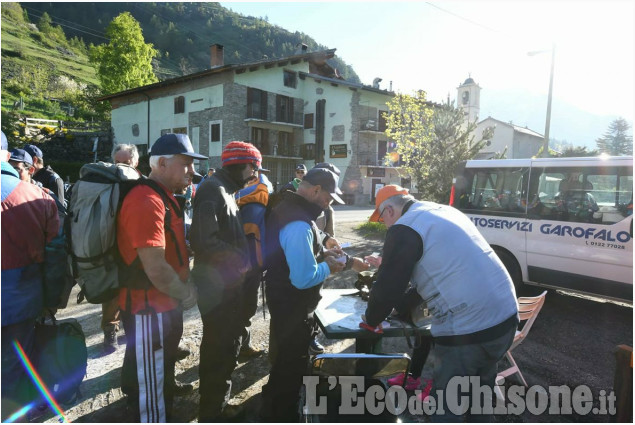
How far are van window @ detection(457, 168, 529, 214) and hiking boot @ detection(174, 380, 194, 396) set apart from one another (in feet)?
16.9

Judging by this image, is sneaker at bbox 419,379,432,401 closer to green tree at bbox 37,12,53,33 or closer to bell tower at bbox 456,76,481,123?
bell tower at bbox 456,76,481,123

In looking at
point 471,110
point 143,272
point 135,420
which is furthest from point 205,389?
point 471,110

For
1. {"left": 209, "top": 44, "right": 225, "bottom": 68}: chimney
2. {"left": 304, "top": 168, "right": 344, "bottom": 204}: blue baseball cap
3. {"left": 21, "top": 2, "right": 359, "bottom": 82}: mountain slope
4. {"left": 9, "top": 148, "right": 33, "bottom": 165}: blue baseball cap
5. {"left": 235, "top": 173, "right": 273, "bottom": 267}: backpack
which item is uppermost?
{"left": 21, "top": 2, "right": 359, "bottom": 82}: mountain slope

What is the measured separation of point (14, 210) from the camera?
6.99 ft

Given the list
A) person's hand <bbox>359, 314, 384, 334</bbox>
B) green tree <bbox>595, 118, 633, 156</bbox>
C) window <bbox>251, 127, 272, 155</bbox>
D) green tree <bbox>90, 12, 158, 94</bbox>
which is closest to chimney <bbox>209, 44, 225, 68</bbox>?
green tree <bbox>90, 12, 158, 94</bbox>

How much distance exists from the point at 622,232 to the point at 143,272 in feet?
18.6

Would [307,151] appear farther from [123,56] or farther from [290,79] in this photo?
[123,56]

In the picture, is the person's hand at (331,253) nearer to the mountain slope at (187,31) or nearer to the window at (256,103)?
the window at (256,103)

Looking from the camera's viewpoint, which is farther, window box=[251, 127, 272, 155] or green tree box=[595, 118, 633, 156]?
green tree box=[595, 118, 633, 156]

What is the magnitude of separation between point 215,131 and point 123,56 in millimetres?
12729

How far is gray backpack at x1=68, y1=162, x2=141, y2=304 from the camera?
7.09 ft

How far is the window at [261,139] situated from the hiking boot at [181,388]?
26.2 meters

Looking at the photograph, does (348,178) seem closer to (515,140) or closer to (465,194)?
(465,194)

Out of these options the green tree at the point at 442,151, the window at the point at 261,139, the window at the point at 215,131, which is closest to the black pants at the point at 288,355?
the green tree at the point at 442,151
